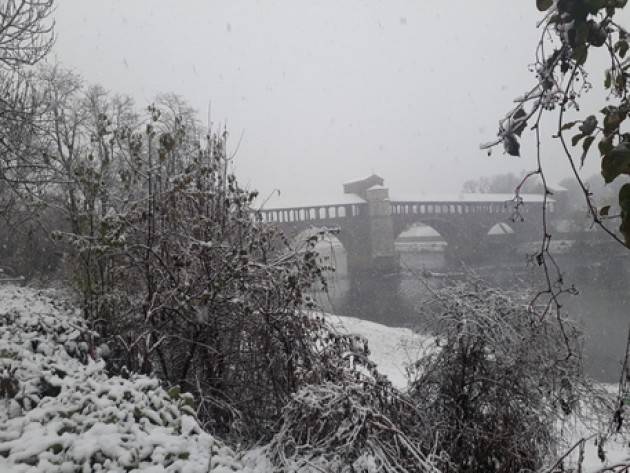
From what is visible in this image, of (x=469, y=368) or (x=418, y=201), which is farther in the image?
(x=418, y=201)

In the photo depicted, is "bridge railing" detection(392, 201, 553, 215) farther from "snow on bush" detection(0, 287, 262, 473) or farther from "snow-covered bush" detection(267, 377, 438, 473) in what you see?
"snow on bush" detection(0, 287, 262, 473)

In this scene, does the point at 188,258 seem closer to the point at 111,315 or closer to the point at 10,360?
the point at 111,315

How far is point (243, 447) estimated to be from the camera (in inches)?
148

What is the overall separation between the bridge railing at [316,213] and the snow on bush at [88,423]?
32.4 meters

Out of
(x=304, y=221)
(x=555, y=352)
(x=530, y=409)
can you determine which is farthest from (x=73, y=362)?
(x=304, y=221)

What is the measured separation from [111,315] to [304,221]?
33.0 meters

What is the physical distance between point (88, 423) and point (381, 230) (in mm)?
43224

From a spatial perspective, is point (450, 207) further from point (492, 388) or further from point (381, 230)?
point (492, 388)

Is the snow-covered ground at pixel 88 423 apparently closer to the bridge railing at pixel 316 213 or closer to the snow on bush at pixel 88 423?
the snow on bush at pixel 88 423

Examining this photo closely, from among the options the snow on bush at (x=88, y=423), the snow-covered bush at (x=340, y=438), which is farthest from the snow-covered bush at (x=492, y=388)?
the snow on bush at (x=88, y=423)

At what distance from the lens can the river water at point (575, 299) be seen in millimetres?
14125

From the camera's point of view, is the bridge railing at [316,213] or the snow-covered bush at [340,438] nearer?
the snow-covered bush at [340,438]

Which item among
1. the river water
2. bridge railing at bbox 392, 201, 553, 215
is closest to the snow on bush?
the river water

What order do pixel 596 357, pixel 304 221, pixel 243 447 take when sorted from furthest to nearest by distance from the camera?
pixel 304 221, pixel 596 357, pixel 243 447
